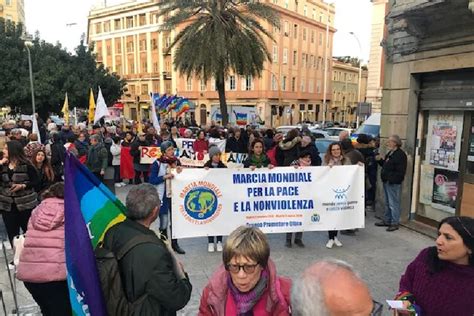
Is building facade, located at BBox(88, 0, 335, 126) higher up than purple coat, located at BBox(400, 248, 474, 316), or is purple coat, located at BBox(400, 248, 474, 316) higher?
building facade, located at BBox(88, 0, 335, 126)

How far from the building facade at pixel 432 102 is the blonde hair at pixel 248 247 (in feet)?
16.7

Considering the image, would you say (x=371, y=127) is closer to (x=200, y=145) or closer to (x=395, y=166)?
(x=200, y=145)

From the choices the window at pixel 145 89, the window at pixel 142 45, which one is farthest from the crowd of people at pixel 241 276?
the window at pixel 142 45

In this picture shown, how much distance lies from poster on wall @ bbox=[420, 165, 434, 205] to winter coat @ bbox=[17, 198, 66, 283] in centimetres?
635

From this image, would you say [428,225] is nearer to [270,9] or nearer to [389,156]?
[389,156]

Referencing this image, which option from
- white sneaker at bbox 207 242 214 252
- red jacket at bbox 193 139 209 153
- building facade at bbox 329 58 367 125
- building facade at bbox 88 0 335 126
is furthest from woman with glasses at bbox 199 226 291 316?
building facade at bbox 329 58 367 125

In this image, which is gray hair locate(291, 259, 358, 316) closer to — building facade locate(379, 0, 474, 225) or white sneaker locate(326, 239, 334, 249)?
white sneaker locate(326, 239, 334, 249)

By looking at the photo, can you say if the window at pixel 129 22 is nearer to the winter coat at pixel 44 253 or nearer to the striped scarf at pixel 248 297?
the winter coat at pixel 44 253

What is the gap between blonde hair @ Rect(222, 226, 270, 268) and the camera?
2.26m

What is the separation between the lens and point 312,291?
157cm

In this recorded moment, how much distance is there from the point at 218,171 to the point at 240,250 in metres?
3.70

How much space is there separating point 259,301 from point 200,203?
371 cm

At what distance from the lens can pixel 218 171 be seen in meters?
5.93

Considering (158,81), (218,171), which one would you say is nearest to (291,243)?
(218,171)
